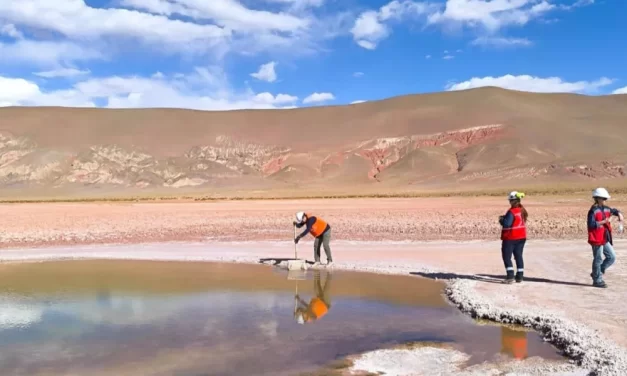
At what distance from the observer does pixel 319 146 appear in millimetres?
131250

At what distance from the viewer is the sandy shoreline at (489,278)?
343 inches

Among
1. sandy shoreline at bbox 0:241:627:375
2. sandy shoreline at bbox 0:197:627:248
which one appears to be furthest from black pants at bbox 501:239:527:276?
sandy shoreline at bbox 0:197:627:248

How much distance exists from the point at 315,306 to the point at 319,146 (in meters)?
120

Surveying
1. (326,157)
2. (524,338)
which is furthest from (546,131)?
(524,338)

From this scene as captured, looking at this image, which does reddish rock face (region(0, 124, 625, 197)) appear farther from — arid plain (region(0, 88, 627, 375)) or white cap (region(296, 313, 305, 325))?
white cap (region(296, 313, 305, 325))

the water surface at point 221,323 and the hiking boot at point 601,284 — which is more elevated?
the hiking boot at point 601,284

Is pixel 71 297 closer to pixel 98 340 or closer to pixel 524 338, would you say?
pixel 98 340

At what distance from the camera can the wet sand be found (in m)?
9.67

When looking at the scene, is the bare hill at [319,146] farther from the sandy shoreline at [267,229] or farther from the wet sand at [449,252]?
the wet sand at [449,252]

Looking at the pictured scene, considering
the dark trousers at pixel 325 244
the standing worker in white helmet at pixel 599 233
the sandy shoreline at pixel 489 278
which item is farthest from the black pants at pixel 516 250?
the dark trousers at pixel 325 244

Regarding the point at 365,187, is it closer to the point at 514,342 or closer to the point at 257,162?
the point at 257,162

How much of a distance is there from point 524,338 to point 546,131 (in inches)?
4825

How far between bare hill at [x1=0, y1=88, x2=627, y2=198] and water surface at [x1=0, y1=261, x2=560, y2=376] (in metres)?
78.1

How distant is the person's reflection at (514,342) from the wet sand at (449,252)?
0.35 m
